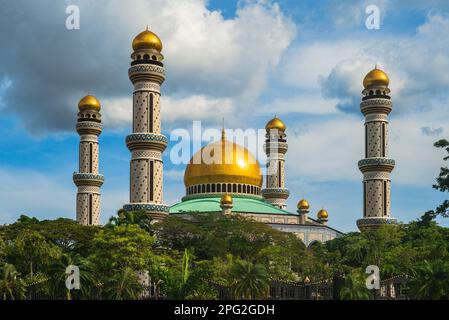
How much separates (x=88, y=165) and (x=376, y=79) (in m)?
27.1

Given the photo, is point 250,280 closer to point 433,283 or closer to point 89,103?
point 433,283

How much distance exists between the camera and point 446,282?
1769 inches

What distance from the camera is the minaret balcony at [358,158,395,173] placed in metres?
79.7

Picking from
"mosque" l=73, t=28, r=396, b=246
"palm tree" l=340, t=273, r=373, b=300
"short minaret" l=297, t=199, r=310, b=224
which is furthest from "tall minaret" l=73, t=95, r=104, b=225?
"palm tree" l=340, t=273, r=373, b=300

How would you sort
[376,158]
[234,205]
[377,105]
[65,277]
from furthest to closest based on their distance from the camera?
[234,205]
[377,105]
[376,158]
[65,277]

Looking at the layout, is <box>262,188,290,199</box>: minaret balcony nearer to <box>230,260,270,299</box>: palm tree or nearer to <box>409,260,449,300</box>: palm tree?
<box>230,260,270,299</box>: palm tree

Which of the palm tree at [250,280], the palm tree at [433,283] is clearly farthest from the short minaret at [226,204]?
the palm tree at [433,283]

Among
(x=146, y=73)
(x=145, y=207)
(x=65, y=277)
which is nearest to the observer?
(x=65, y=277)

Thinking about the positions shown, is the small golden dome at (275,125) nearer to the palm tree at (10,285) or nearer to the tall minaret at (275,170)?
the tall minaret at (275,170)

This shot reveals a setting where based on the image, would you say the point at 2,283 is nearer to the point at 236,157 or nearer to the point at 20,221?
the point at 20,221

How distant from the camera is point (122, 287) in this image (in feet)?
162

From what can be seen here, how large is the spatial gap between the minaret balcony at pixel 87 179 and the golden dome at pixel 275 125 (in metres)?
27.1

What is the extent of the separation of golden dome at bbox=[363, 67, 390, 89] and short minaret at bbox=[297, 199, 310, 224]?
52.0 feet

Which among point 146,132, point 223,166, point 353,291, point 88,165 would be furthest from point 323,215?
point 353,291
